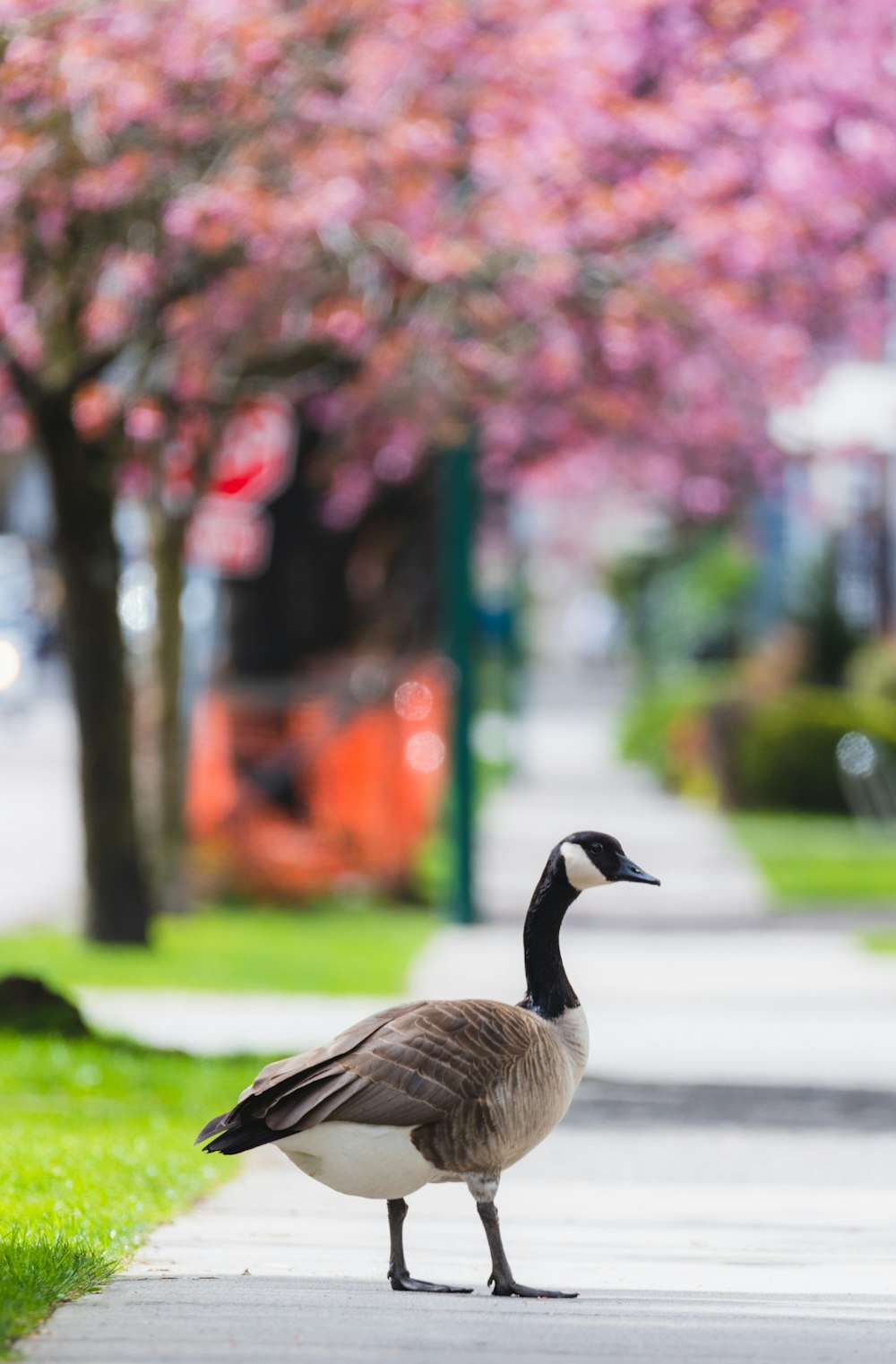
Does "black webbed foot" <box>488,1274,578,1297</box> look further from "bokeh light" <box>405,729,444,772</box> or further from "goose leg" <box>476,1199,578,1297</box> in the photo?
Result: "bokeh light" <box>405,729,444,772</box>

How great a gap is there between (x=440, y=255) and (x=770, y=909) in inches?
256

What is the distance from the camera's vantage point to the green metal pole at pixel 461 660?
1767 centimetres

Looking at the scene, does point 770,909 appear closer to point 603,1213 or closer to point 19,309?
point 19,309

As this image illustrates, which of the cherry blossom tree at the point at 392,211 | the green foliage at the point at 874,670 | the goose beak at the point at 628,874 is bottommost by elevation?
the green foliage at the point at 874,670

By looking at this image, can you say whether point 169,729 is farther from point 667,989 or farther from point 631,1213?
point 631,1213

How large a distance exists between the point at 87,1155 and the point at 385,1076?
260 cm

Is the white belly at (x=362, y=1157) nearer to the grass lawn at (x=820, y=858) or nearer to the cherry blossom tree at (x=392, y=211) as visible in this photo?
the cherry blossom tree at (x=392, y=211)

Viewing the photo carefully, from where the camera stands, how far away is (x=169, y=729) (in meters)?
17.7

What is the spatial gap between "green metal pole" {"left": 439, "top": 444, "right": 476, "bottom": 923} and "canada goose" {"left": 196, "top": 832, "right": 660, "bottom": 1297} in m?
11.2

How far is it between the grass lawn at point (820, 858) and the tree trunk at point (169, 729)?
14.7ft

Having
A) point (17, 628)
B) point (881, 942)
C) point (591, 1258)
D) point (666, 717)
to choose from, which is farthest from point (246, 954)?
point (17, 628)

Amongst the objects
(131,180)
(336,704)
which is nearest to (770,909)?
(336,704)

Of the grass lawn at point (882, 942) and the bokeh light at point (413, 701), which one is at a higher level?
the bokeh light at point (413, 701)

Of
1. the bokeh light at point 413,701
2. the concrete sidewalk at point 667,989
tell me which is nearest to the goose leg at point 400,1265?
the concrete sidewalk at point 667,989
